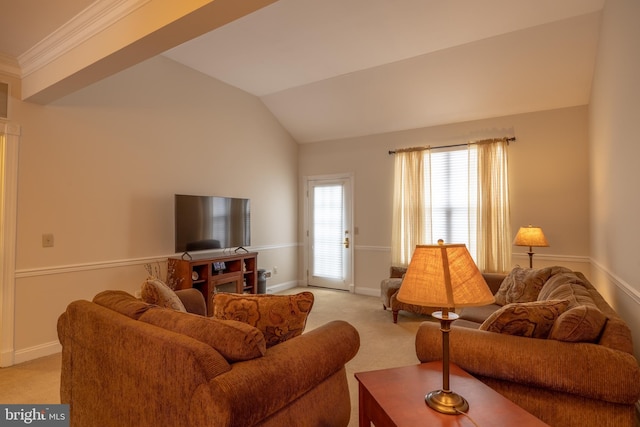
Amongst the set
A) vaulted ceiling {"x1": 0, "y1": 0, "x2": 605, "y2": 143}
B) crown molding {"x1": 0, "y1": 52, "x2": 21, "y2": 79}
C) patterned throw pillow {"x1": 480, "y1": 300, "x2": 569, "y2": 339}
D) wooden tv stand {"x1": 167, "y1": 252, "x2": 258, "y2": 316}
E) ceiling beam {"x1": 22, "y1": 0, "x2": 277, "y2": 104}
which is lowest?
wooden tv stand {"x1": 167, "y1": 252, "x2": 258, "y2": 316}

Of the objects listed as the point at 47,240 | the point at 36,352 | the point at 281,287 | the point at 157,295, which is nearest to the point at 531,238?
the point at 157,295

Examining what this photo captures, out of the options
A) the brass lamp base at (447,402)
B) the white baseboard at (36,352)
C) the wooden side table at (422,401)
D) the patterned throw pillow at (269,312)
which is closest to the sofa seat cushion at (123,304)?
the patterned throw pillow at (269,312)

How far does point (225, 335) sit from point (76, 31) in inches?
103

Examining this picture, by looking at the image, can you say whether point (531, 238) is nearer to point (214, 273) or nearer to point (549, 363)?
point (549, 363)

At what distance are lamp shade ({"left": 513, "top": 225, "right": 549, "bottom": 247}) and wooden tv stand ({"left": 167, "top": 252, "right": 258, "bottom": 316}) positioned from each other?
3529 mm

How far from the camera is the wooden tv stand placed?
4.05 m

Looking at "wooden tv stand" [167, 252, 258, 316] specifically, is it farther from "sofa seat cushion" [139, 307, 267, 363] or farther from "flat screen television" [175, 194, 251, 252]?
"sofa seat cushion" [139, 307, 267, 363]

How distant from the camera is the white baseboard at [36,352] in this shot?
3.09m

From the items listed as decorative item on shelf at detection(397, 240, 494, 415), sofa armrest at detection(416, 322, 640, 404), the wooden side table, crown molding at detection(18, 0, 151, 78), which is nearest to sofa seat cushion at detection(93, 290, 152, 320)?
the wooden side table

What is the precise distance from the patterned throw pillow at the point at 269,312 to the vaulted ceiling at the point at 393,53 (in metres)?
1.69

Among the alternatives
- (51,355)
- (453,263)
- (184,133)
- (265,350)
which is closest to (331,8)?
(184,133)

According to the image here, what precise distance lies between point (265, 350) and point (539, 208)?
174 inches

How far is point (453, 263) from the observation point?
1325 mm

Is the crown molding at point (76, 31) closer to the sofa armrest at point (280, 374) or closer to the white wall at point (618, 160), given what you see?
the sofa armrest at point (280, 374)
